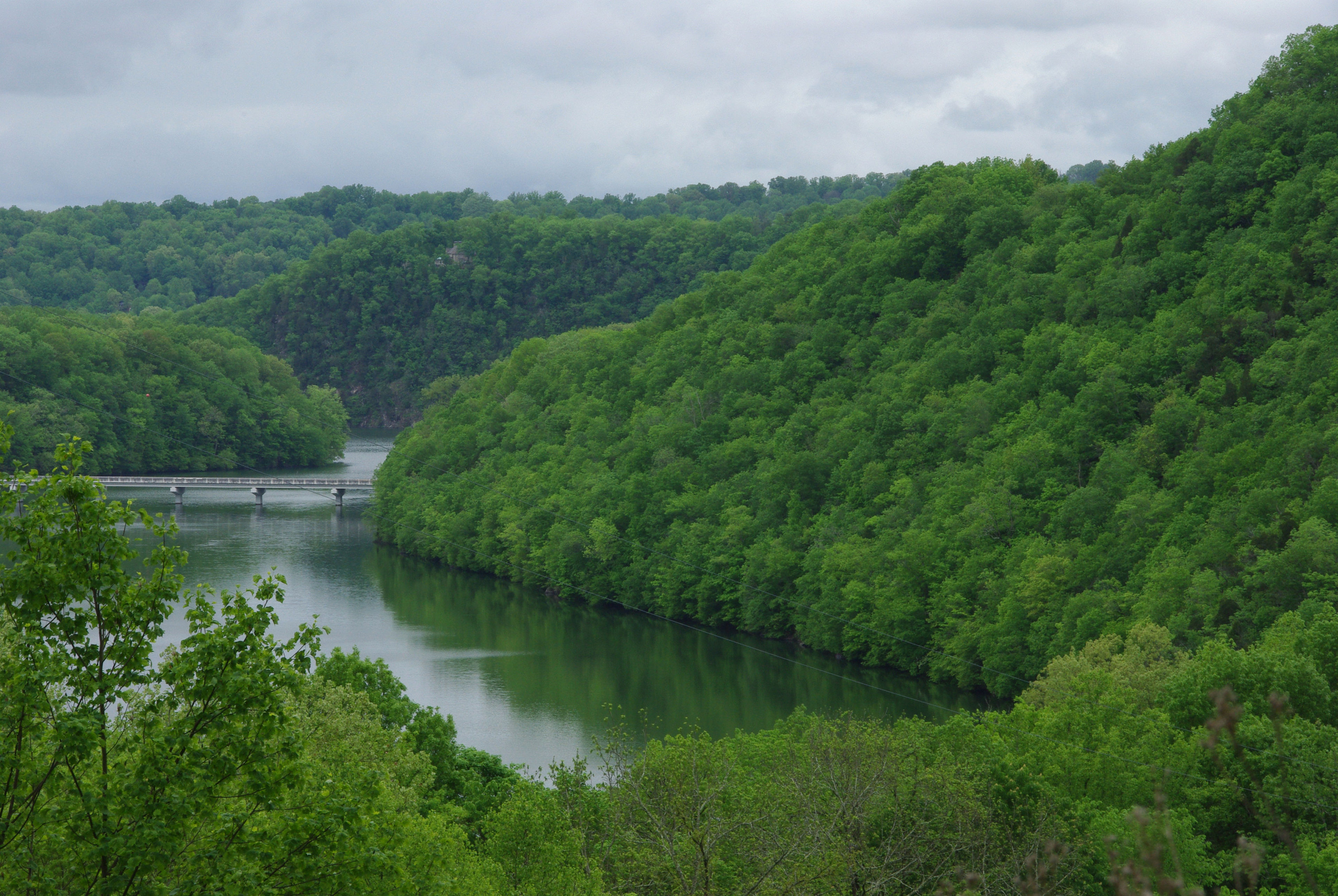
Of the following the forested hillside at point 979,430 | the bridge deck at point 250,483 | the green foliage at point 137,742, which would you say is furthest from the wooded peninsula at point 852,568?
the bridge deck at point 250,483

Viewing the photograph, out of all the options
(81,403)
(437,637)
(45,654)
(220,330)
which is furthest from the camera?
(220,330)

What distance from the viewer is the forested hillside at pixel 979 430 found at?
49.7m

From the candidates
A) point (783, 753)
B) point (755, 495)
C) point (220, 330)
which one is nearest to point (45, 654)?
point (783, 753)

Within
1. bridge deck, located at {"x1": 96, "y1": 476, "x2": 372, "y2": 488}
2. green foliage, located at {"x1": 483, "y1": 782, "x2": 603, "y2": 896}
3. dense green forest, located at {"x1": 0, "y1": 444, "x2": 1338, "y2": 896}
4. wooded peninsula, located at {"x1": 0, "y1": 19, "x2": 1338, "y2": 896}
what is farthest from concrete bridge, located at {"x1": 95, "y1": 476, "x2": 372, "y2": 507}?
green foliage, located at {"x1": 483, "y1": 782, "x2": 603, "y2": 896}

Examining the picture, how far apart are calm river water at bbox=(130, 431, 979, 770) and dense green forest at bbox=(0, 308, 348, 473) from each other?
3790 centimetres

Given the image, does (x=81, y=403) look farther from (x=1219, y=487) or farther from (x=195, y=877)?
(x=195, y=877)

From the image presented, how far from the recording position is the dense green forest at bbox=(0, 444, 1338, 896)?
36.4 feet

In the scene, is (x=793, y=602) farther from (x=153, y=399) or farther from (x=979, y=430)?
(x=153, y=399)

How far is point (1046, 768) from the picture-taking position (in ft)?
91.6

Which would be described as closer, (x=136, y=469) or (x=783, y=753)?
(x=783, y=753)

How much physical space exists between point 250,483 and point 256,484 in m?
0.74

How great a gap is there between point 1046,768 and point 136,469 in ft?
366

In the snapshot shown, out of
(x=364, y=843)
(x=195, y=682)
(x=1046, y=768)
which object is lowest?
(x=1046, y=768)

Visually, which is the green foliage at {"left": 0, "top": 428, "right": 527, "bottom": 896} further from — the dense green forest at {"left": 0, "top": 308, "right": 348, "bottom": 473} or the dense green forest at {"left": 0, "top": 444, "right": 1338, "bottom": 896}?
the dense green forest at {"left": 0, "top": 308, "right": 348, "bottom": 473}
